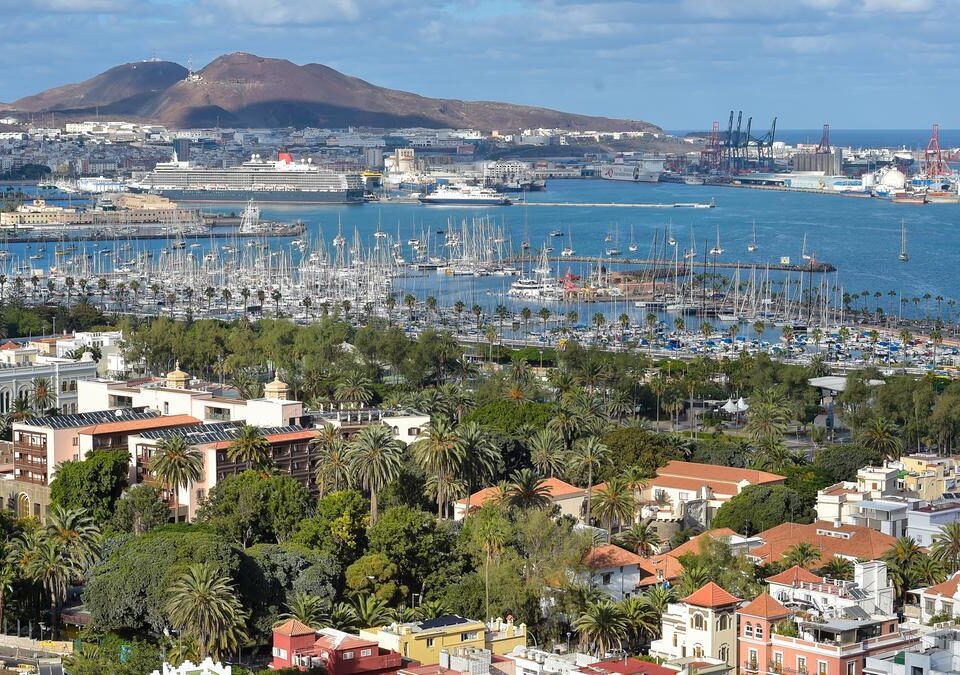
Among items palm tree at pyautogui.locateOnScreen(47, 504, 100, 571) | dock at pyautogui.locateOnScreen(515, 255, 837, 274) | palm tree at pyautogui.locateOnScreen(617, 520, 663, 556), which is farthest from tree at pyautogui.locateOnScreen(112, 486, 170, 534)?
dock at pyautogui.locateOnScreen(515, 255, 837, 274)

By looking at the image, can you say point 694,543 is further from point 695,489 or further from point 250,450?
point 250,450

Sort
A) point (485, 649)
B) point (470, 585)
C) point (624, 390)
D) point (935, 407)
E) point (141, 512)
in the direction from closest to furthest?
point (485, 649) < point (470, 585) < point (141, 512) < point (935, 407) < point (624, 390)

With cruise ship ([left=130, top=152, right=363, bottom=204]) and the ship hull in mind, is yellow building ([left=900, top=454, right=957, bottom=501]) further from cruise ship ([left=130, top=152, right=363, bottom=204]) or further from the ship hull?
cruise ship ([left=130, top=152, right=363, bottom=204])

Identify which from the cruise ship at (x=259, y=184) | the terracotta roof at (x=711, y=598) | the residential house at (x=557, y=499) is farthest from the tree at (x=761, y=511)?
the cruise ship at (x=259, y=184)

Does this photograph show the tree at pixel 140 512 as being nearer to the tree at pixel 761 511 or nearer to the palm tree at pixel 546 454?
the palm tree at pixel 546 454

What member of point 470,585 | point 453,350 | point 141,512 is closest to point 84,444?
point 141,512

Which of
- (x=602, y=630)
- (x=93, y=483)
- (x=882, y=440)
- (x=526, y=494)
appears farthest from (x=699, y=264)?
(x=602, y=630)

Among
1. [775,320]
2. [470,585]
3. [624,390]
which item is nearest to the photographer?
[470,585]

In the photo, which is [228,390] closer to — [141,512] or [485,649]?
[141,512]
